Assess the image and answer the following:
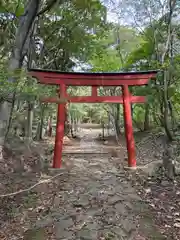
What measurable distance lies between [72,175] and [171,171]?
9.33 feet

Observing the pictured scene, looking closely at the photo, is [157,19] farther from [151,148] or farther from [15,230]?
[15,230]

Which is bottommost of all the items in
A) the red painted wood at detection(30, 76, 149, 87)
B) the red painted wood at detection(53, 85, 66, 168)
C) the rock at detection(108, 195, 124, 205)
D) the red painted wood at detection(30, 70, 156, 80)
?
the rock at detection(108, 195, 124, 205)

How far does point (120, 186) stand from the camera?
559 centimetres

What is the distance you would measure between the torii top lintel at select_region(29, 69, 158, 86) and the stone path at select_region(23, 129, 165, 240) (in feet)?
10.1

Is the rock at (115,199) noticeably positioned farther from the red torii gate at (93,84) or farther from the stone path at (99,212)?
the red torii gate at (93,84)

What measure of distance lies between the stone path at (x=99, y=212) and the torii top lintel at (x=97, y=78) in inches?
121

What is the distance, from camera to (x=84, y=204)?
441cm

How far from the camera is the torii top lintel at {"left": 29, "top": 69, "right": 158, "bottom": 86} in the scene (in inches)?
280

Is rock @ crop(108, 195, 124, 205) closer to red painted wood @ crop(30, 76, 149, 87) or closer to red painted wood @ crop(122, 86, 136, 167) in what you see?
red painted wood @ crop(122, 86, 136, 167)

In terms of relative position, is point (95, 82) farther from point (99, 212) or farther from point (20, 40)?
point (99, 212)

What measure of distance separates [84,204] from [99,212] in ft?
1.54

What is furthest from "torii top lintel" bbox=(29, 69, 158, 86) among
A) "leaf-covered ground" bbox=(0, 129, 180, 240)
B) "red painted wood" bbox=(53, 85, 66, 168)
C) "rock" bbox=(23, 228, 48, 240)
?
"rock" bbox=(23, 228, 48, 240)

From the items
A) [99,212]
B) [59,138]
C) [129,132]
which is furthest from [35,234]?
[129,132]

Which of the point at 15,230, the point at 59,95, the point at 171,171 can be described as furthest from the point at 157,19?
the point at 15,230
